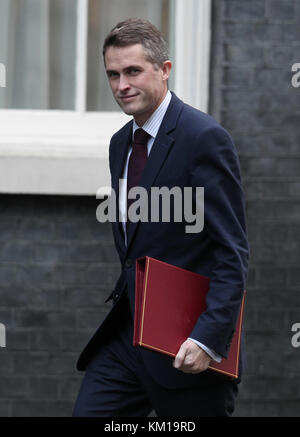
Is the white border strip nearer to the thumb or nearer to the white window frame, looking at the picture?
the white window frame

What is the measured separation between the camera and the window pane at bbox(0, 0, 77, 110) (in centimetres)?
532

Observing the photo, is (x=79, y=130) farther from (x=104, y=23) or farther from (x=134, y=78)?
(x=134, y=78)

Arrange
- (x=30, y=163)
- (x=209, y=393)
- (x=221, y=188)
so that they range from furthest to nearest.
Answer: (x=30, y=163) < (x=209, y=393) < (x=221, y=188)

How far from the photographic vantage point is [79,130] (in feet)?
17.3

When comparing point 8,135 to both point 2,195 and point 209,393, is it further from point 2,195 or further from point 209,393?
point 209,393

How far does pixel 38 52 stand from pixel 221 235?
2936mm

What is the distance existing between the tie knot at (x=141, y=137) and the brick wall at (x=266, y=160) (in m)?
1.95

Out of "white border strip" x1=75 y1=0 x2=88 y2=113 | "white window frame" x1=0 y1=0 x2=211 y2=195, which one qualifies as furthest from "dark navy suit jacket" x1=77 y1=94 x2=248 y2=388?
"white border strip" x1=75 y1=0 x2=88 y2=113

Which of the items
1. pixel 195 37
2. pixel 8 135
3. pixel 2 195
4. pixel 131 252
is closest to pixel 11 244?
pixel 2 195

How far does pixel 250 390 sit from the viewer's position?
527cm

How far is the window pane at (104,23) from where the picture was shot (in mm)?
5305

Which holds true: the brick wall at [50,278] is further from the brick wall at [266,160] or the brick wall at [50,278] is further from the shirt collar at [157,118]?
the shirt collar at [157,118]

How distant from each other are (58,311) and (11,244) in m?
0.53

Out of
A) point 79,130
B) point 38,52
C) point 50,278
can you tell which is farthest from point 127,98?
point 38,52
